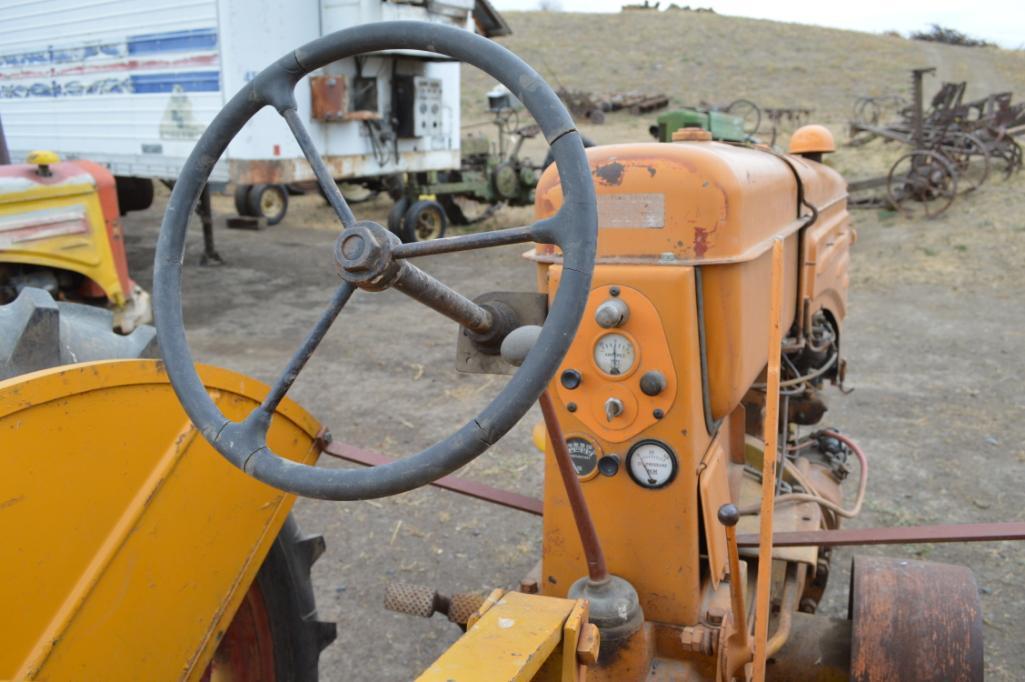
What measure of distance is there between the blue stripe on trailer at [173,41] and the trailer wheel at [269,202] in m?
3.61

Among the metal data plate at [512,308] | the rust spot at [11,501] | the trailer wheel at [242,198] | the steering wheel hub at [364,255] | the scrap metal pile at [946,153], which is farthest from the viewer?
the trailer wheel at [242,198]

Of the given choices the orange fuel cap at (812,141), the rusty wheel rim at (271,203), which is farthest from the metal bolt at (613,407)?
the rusty wheel rim at (271,203)

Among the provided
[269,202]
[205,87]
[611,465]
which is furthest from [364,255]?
[269,202]

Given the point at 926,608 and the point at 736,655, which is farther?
the point at 926,608

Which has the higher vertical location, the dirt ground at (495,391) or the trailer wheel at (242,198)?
the trailer wheel at (242,198)

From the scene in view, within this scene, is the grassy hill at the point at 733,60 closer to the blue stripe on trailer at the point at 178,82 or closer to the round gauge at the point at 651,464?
the blue stripe on trailer at the point at 178,82

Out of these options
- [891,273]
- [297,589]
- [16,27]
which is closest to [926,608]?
[297,589]

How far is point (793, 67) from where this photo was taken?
26.8m

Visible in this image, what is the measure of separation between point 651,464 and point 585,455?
0.15m

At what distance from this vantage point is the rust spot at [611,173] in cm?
194

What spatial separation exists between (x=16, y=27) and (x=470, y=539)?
32.1ft

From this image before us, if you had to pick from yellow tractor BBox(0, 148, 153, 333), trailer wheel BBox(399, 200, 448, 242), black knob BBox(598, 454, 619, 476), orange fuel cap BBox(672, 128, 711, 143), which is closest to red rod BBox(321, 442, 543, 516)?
black knob BBox(598, 454, 619, 476)

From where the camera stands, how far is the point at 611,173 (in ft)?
6.40

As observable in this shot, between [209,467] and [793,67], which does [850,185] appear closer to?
[209,467]
